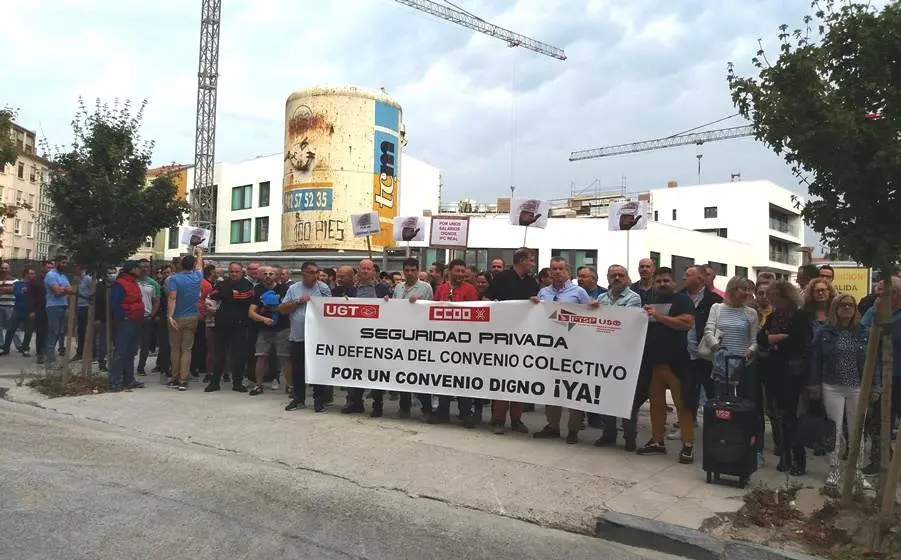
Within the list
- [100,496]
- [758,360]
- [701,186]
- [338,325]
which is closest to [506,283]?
[338,325]

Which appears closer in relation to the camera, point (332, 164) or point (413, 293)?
point (413, 293)

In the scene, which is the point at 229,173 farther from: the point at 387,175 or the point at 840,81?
the point at 840,81

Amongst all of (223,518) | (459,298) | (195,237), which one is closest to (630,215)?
(459,298)

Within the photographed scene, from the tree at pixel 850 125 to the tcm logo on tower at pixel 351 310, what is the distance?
514 centimetres

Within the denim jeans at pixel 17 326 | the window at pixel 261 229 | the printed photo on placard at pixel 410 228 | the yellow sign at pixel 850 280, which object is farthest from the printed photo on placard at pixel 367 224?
the window at pixel 261 229

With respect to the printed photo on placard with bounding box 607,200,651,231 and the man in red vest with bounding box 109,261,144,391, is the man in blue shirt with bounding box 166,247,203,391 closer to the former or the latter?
the man in red vest with bounding box 109,261,144,391

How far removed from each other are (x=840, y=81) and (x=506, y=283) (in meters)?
4.41

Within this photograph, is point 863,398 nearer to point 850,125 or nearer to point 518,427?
point 850,125

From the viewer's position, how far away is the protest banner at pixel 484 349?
7.21 m

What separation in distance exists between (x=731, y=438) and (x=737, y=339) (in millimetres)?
1225

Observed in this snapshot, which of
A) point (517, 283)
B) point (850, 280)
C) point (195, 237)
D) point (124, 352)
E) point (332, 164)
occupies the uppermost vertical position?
point (332, 164)

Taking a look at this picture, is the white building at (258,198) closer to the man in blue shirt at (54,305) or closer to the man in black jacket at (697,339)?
the man in blue shirt at (54,305)

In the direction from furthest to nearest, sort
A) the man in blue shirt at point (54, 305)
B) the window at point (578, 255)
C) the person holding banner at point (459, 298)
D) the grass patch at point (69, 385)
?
1. the window at point (578, 255)
2. the man in blue shirt at point (54, 305)
3. the grass patch at point (69, 385)
4. the person holding banner at point (459, 298)

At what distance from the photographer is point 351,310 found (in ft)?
28.9
